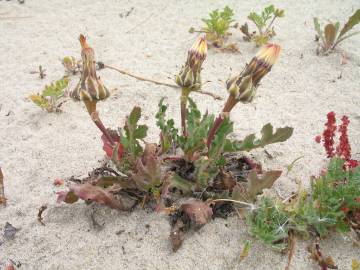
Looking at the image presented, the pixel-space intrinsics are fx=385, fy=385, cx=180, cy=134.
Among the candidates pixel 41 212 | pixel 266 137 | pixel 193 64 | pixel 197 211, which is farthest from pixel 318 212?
pixel 41 212

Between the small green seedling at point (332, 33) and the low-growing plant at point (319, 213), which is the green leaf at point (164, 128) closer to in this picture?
the low-growing plant at point (319, 213)

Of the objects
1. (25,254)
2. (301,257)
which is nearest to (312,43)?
(301,257)

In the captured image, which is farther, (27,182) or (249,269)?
(27,182)

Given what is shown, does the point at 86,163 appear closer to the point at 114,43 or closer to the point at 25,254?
the point at 25,254

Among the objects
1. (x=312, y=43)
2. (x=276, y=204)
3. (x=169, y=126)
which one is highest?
(x=312, y=43)

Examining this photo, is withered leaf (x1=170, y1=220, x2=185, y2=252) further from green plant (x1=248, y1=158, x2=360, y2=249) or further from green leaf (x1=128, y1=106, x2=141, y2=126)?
green leaf (x1=128, y1=106, x2=141, y2=126)

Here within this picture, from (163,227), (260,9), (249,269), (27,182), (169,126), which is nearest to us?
(249,269)

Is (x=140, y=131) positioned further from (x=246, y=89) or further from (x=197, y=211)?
(x=246, y=89)
